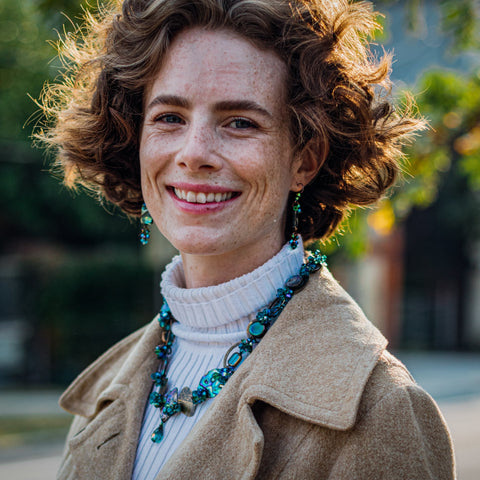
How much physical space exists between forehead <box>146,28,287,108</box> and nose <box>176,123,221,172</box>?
0.10 m

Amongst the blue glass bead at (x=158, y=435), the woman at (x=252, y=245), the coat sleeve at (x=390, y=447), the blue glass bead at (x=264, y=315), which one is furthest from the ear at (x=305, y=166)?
the blue glass bead at (x=158, y=435)

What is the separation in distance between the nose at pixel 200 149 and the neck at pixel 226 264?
307mm

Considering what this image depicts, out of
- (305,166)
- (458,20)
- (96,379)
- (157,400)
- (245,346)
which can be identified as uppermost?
(458,20)

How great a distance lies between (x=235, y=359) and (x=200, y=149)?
25.2 inches

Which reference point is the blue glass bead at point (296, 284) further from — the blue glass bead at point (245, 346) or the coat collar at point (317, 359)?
the blue glass bead at point (245, 346)

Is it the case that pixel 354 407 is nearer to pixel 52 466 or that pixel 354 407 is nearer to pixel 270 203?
pixel 270 203

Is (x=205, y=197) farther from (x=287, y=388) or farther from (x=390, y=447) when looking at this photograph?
(x=390, y=447)

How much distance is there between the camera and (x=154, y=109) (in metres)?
1.97

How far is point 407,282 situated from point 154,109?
17.5m

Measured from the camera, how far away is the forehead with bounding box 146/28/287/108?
6.06 feet

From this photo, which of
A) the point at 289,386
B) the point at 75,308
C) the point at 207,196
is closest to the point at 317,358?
the point at 289,386

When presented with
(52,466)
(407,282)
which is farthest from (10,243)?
(407,282)

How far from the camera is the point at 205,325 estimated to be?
6.84 ft

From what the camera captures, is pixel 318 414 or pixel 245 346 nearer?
pixel 318 414
